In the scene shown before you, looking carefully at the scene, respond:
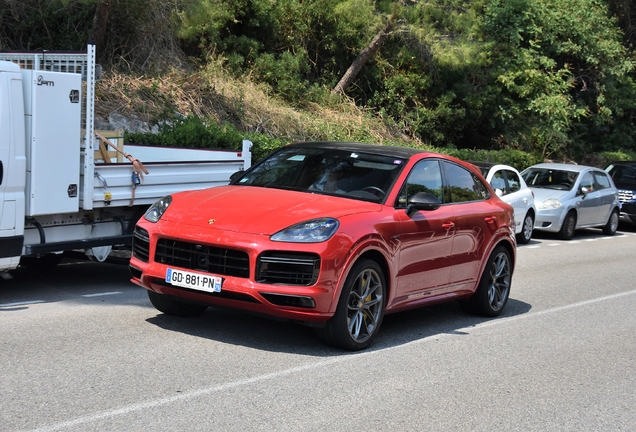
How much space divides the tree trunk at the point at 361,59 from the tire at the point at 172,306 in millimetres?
18101

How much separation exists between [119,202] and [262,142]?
8386mm

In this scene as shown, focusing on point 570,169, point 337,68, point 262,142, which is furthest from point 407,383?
point 337,68

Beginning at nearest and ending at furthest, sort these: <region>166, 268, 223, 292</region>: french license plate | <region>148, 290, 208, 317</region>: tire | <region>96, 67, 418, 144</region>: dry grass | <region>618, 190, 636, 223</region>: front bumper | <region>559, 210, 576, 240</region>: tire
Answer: <region>166, 268, 223, 292</region>: french license plate < <region>148, 290, 208, 317</region>: tire < <region>96, 67, 418, 144</region>: dry grass < <region>559, 210, 576, 240</region>: tire < <region>618, 190, 636, 223</region>: front bumper

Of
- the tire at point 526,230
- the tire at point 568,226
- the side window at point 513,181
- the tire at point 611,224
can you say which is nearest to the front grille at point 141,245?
the side window at point 513,181

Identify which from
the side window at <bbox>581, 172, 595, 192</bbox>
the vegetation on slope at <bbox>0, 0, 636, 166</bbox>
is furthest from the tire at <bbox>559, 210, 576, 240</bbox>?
the vegetation on slope at <bbox>0, 0, 636, 166</bbox>

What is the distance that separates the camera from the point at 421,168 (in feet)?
27.0

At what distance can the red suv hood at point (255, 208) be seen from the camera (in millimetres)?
6801

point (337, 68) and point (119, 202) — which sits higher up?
point (337, 68)

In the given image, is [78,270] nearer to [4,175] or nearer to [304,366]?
[4,175]

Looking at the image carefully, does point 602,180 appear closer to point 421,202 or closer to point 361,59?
point 361,59

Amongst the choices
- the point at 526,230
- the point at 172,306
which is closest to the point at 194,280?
the point at 172,306

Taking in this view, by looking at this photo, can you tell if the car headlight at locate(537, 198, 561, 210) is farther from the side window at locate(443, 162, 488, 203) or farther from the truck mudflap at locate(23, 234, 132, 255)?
the truck mudflap at locate(23, 234, 132, 255)

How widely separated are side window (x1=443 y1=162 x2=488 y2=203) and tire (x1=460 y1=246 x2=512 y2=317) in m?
0.66

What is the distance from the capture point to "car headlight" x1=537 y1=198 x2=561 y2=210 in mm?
18406
